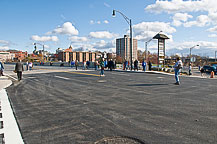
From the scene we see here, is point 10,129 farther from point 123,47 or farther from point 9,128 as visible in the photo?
point 123,47

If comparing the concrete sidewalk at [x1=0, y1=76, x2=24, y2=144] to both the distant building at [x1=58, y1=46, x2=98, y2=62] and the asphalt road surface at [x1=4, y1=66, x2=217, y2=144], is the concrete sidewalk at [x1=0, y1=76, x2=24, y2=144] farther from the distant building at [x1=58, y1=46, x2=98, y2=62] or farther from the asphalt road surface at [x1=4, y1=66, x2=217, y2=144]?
the distant building at [x1=58, y1=46, x2=98, y2=62]

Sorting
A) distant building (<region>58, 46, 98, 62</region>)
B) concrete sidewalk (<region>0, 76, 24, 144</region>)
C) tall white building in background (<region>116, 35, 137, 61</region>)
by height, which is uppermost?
tall white building in background (<region>116, 35, 137, 61</region>)

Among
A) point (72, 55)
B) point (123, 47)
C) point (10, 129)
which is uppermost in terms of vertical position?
point (123, 47)

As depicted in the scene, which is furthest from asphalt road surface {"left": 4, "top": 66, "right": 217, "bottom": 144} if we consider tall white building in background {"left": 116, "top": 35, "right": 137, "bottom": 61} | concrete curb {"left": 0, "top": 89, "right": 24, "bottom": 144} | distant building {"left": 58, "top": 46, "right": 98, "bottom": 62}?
distant building {"left": 58, "top": 46, "right": 98, "bottom": 62}

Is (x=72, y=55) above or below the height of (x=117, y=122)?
above

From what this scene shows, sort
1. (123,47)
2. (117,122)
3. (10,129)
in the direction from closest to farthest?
1. (10,129)
2. (117,122)
3. (123,47)

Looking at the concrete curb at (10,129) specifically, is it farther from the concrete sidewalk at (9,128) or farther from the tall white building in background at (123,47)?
the tall white building in background at (123,47)

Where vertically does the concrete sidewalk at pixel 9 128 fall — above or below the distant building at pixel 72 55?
below

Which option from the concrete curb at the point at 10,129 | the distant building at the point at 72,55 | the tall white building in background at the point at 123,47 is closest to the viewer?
the concrete curb at the point at 10,129

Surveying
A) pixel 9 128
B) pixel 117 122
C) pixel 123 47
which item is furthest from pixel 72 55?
pixel 117 122

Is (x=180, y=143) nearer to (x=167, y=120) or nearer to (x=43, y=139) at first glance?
(x=167, y=120)

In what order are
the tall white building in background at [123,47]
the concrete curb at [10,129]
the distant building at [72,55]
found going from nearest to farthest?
the concrete curb at [10,129] < the tall white building in background at [123,47] < the distant building at [72,55]

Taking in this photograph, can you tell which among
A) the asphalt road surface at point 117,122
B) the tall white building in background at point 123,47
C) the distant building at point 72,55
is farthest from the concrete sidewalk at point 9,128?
the distant building at point 72,55

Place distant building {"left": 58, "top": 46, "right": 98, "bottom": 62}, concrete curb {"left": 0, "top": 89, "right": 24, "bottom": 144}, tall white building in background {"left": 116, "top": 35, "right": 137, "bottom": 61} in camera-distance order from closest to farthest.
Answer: concrete curb {"left": 0, "top": 89, "right": 24, "bottom": 144} → tall white building in background {"left": 116, "top": 35, "right": 137, "bottom": 61} → distant building {"left": 58, "top": 46, "right": 98, "bottom": 62}
